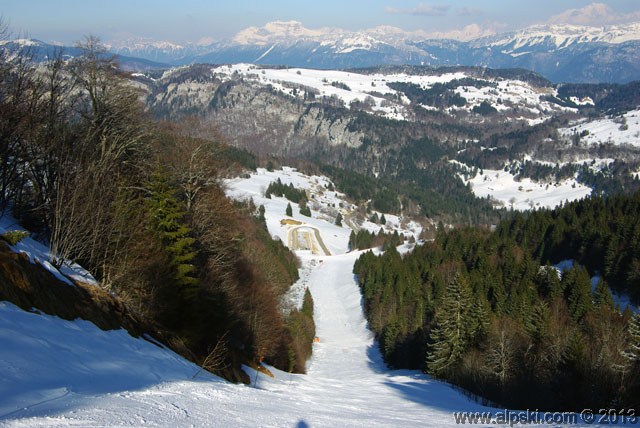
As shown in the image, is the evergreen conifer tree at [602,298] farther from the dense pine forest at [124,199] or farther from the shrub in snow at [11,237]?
the shrub in snow at [11,237]

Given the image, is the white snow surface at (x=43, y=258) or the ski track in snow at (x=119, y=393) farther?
the white snow surface at (x=43, y=258)

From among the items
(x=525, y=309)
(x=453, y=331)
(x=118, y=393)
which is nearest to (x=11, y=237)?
(x=118, y=393)

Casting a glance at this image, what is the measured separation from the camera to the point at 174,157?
2492cm

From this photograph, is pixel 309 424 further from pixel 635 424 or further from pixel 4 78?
pixel 4 78

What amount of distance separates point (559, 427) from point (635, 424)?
2.09 meters

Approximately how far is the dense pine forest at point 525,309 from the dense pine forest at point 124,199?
52.1 ft

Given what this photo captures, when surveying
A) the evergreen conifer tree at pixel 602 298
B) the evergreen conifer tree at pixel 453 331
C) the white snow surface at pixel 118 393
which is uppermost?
the white snow surface at pixel 118 393

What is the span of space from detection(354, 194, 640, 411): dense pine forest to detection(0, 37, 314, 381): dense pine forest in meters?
15.9

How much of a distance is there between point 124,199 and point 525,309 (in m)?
45.4

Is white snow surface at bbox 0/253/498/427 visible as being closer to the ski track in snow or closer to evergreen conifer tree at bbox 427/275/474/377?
the ski track in snow

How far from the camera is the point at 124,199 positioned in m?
17.8

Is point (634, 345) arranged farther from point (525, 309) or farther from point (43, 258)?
point (43, 258)

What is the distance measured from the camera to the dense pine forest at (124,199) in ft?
46.6

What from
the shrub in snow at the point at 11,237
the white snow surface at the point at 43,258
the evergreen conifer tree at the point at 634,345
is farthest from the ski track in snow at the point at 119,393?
the evergreen conifer tree at the point at 634,345
